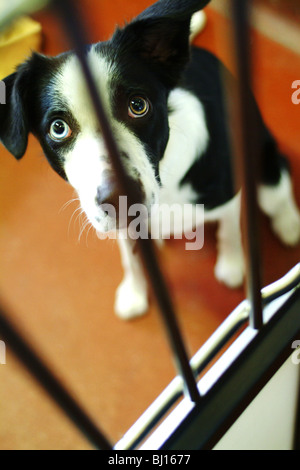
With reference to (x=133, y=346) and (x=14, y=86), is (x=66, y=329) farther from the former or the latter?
(x=14, y=86)

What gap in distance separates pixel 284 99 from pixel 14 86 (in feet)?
3.83

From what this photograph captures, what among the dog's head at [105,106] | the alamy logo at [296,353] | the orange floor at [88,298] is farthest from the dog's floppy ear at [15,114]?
the alamy logo at [296,353]

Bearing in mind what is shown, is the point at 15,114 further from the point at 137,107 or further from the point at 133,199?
the point at 133,199

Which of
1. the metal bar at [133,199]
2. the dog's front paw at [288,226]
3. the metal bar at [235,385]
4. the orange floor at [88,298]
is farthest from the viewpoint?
the dog's front paw at [288,226]

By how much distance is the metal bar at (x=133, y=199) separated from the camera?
337mm

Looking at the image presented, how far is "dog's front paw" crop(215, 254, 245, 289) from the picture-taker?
1376 millimetres

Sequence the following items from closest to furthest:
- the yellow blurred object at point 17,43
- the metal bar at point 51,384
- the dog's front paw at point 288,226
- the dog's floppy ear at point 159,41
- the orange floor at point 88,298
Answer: the metal bar at point 51,384, the dog's floppy ear at point 159,41, the orange floor at point 88,298, the dog's front paw at point 288,226, the yellow blurred object at point 17,43

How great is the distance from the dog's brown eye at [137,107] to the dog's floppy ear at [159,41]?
94 mm

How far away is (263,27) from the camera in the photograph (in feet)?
6.19

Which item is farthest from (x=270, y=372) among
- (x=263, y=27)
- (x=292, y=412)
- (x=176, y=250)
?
(x=263, y=27)

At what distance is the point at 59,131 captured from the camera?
Result: 34.6 inches

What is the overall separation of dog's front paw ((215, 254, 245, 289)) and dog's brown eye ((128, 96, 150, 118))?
2.11 feet

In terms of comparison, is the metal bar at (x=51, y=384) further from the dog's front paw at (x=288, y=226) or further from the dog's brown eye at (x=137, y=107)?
the dog's front paw at (x=288, y=226)
